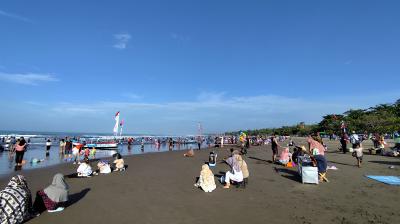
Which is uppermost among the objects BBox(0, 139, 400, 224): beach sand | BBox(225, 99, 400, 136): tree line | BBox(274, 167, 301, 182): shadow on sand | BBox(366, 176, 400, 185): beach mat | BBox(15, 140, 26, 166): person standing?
BBox(225, 99, 400, 136): tree line

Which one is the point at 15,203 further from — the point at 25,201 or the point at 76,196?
the point at 76,196

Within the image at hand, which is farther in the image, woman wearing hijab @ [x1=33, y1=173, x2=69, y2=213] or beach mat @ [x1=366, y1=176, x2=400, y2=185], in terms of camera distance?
beach mat @ [x1=366, y1=176, x2=400, y2=185]

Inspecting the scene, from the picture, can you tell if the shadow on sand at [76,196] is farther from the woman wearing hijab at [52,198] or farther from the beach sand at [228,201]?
the woman wearing hijab at [52,198]

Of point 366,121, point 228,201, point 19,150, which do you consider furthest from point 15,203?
point 366,121

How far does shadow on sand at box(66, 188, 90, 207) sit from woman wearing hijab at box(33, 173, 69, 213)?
61 cm

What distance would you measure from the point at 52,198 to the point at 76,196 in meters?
1.78

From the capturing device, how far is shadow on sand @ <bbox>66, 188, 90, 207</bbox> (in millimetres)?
7496

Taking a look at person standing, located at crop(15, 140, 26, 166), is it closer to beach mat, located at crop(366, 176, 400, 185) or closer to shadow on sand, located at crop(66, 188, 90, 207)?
shadow on sand, located at crop(66, 188, 90, 207)

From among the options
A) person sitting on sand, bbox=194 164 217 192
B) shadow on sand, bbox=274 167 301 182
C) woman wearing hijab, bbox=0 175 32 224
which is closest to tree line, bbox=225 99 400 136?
shadow on sand, bbox=274 167 301 182

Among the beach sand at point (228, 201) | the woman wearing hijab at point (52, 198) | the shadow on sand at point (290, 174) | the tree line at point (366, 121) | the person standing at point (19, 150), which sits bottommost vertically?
the beach sand at point (228, 201)

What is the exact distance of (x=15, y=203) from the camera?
5.50 metres

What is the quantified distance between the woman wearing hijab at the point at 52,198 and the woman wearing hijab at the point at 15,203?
417 millimetres

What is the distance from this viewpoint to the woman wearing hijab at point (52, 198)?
639 centimetres

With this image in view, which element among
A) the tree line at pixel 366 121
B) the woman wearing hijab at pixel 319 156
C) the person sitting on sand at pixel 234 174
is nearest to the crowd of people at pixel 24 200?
the person sitting on sand at pixel 234 174
